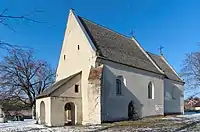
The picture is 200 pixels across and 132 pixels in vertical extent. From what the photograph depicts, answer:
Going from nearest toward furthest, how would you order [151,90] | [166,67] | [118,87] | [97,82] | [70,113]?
[97,82] < [70,113] < [118,87] < [151,90] < [166,67]

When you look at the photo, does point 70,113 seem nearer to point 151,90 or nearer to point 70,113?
point 70,113

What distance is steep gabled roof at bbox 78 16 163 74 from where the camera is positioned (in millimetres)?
27250

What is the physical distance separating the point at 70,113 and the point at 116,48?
9.36 meters

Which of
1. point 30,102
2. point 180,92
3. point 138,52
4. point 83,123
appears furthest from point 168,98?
point 30,102

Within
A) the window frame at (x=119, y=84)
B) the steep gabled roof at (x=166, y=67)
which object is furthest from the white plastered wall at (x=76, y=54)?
the steep gabled roof at (x=166, y=67)

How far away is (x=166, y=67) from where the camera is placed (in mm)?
44469

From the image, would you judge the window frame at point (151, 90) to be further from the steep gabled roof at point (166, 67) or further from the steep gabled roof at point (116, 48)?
the steep gabled roof at point (166, 67)

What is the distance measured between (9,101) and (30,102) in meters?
3.67

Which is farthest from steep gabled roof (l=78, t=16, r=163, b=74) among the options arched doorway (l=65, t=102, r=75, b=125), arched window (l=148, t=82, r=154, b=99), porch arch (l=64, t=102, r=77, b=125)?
arched doorway (l=65, t=102, r=75, b=125)

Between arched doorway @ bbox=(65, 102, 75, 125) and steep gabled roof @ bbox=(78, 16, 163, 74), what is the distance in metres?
6.62

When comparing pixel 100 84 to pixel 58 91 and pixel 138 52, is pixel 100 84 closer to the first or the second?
pixel 58 91

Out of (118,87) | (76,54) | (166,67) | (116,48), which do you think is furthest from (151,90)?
(166,67)

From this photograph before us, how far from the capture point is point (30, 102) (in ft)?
143

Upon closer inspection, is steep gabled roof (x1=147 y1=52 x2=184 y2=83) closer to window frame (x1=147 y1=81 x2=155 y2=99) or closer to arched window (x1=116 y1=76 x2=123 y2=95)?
window frame (x1=147 y1=81 x2=155 y2=99)
